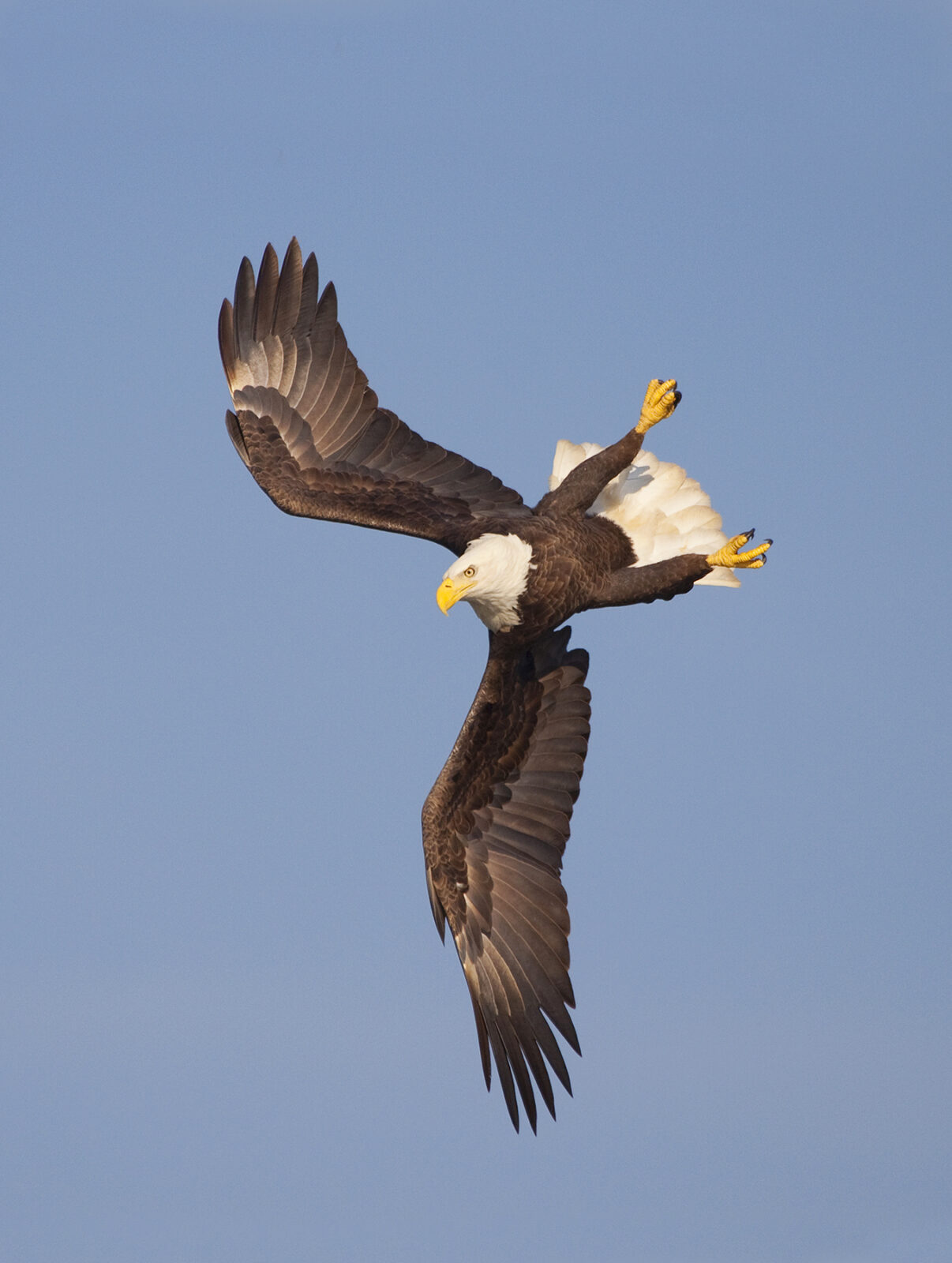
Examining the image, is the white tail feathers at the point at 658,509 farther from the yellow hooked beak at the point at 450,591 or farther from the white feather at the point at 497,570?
the yellow hooked beak at the point at 450,591

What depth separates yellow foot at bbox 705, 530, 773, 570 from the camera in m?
10.2

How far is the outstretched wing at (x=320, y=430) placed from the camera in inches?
414

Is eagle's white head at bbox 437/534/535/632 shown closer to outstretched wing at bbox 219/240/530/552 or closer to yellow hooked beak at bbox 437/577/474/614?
yellow hooked beak at bbox 437/577/474/614

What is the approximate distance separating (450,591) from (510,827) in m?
1.84

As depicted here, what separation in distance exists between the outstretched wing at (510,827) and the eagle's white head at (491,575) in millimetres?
749

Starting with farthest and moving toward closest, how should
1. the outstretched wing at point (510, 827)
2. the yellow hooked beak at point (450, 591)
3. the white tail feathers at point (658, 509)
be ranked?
1. the white tail feathers at point (658, 509)
2. the outstretched wing at point (510, 827)
3. the yellow hooked beak at point (450, 591)

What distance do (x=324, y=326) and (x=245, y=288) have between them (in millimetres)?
572

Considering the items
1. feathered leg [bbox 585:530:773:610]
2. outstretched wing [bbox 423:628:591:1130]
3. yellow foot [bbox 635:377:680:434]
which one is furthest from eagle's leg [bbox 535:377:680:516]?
outstretched wing [bbox 423:628:591:1130]

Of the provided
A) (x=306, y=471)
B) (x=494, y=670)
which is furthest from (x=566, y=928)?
(x=306, y=471)

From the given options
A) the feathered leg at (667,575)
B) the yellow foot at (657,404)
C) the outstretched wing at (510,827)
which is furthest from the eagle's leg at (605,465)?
the outstretched wing at (510,827)

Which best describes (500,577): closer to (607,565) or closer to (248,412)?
(607,565)

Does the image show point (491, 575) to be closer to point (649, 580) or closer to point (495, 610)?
point (495, 610)

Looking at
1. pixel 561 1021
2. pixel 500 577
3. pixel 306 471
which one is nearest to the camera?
pixel 500 577

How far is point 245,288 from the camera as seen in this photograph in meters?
11.4
